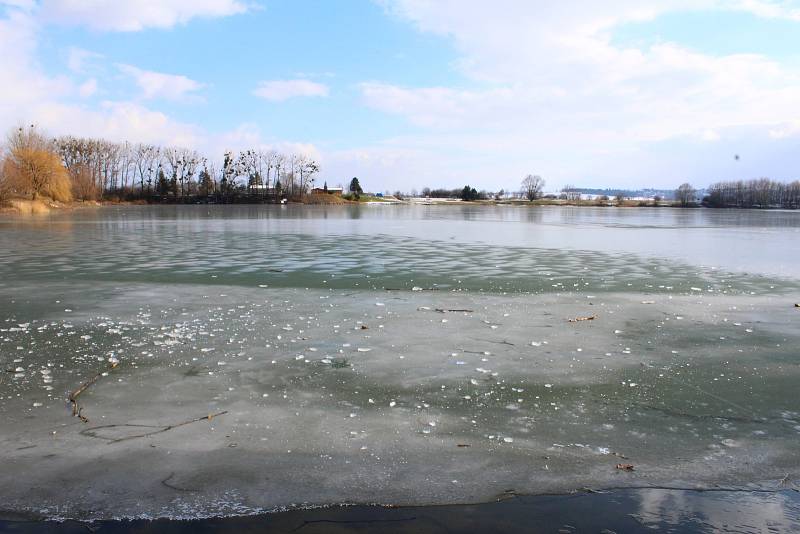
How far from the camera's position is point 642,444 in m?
5.12

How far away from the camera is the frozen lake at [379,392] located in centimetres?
447

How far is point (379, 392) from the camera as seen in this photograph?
639 cm

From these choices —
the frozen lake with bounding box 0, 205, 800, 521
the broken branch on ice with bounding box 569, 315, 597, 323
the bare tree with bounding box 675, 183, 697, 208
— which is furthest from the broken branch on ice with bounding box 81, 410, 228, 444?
the bare tree with bounding box 675, 183, 697, 208

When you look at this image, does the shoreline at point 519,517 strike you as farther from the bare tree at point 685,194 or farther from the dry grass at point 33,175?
the bare tree at point 685,194

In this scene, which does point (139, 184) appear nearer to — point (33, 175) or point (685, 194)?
point (33, 175)

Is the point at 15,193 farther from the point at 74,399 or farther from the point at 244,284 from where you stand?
the point at 74,399

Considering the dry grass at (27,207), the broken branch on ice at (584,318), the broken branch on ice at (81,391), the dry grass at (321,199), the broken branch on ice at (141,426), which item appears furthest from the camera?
the dry grass at (321,199)

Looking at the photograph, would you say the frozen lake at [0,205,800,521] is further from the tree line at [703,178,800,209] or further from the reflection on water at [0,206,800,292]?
the tree line at [703,178,800,209]

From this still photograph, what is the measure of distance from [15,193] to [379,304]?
62.3m

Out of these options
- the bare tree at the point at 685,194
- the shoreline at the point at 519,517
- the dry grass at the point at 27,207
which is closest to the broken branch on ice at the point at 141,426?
the shoreline at the point at 519,517

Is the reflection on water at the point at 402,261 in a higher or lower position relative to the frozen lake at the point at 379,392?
higher

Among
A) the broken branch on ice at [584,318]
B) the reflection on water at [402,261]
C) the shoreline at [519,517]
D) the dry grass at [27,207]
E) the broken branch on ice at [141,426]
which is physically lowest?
the shoreline at [519,517]

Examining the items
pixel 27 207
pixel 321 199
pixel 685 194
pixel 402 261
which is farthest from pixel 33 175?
pixel 685 194

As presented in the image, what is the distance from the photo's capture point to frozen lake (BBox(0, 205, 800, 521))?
176 inches
